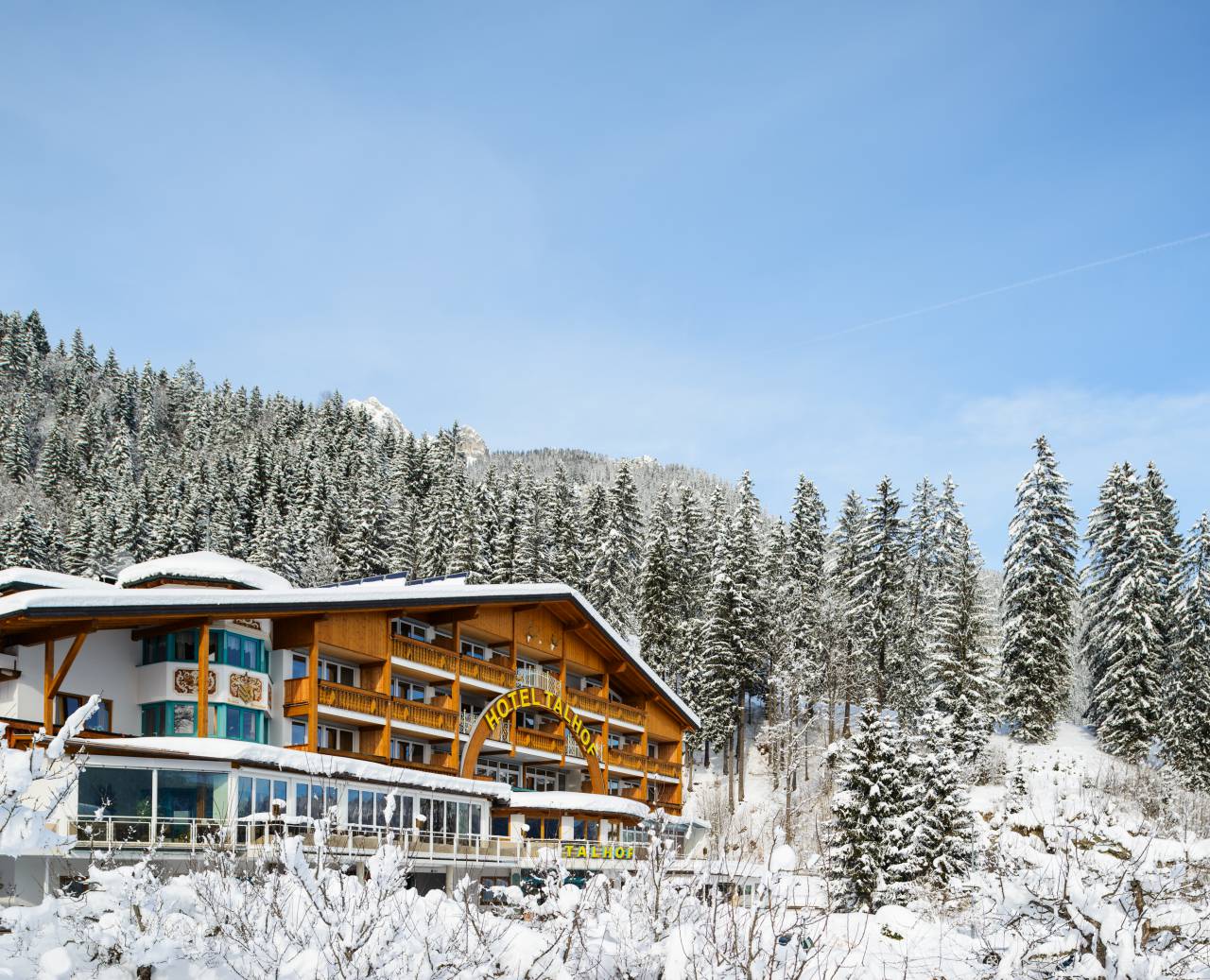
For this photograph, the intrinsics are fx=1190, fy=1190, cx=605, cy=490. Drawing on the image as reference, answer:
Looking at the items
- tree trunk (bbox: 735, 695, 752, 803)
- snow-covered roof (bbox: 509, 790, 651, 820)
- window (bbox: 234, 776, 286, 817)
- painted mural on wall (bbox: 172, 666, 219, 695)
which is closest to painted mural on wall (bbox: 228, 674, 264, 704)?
painted mural on wall (bbox: 172, 666, 219, 695)

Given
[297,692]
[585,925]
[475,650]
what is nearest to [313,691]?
[297,692]

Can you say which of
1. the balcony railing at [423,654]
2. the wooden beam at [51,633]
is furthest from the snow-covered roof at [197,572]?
the wooden beam at [51,633]

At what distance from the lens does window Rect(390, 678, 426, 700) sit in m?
43.0

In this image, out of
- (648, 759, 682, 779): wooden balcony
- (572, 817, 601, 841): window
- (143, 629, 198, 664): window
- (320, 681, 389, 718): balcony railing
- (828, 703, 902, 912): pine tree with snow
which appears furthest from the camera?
(648, 759, 682, 779): wooden balcony

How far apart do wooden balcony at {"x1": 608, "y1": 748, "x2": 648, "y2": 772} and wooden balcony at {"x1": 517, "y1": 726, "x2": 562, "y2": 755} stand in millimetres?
3746

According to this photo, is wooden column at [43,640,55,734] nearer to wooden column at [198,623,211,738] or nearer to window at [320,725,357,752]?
wooden column at [198,623,211,738]

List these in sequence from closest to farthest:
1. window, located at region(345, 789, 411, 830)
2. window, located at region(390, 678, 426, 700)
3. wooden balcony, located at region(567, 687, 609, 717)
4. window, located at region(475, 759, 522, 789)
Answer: window, located at region(345, 789, 411, 830)
window, located at region(390, 678, 426, 700)
window, located at region(475, 759, 522, 789)
wooden balcony, located at region(567, 687, 609, 717)

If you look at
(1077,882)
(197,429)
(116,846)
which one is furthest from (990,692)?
(197,429)

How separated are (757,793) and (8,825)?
6171 cm

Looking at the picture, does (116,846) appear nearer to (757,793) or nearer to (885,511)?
(757,793)

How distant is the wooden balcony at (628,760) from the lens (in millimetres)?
50875

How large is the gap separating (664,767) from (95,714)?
96.0 feet

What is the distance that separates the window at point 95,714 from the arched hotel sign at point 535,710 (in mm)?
12515

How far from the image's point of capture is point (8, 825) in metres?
8.90
